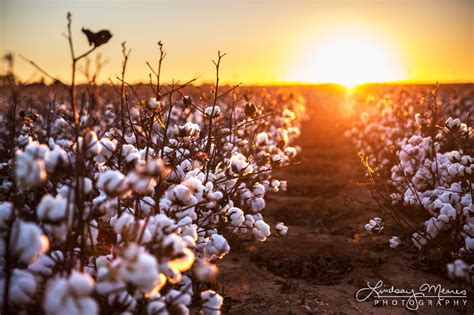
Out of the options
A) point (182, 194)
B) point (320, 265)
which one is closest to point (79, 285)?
point (182, 194)

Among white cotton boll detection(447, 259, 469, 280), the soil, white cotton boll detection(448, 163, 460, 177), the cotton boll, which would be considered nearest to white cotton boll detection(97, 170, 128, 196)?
white cotton boll detection(447, 259, 469, 280)

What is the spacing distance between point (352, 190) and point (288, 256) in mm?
4238

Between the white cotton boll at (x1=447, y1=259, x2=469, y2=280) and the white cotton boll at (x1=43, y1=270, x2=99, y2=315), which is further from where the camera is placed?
the white cotton boll at (x1=447, y1=259, x2=469, y2=280)

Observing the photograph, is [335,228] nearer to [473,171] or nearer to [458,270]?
[473,171]

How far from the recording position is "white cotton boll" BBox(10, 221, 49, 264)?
1.67 m

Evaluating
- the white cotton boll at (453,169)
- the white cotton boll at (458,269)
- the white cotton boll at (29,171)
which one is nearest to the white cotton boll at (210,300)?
the white cotton boll at (29,171)

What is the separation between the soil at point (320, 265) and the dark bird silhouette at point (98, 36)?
7.90 ft

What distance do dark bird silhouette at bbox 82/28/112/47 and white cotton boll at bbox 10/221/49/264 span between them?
3.30 feet

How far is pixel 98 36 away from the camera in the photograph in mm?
2166

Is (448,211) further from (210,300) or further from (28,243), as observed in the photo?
(28,243)

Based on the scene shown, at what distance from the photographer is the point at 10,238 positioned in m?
1.83

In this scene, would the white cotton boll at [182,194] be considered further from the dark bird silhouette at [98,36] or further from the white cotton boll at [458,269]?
the white cotton boll at [458,269]

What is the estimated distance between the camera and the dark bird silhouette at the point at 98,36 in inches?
84.9

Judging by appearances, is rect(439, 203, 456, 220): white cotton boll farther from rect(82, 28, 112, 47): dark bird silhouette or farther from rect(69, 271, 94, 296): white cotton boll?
rect(69, 271, 94, 296): white cotton boll
